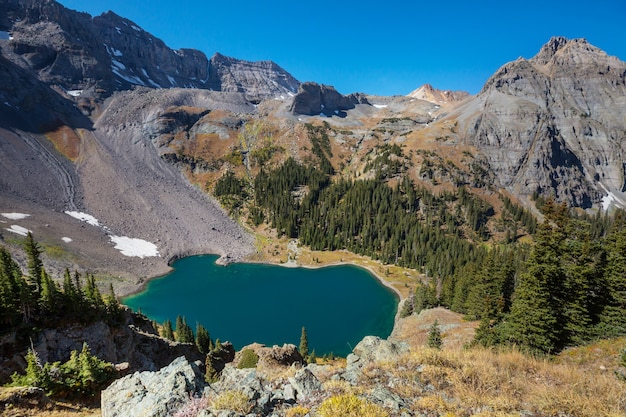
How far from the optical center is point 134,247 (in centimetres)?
9388

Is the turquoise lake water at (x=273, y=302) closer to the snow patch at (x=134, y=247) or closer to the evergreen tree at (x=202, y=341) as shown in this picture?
the evergreen tree at (x=202, y=341)

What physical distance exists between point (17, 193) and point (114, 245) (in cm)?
3410

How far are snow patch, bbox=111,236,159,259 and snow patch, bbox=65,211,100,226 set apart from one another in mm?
9967

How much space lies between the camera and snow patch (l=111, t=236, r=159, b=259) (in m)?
90.7

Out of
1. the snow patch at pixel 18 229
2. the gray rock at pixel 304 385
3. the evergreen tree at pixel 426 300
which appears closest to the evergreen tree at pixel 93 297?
the gray rock at pixel 304 385

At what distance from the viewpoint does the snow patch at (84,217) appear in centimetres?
9650

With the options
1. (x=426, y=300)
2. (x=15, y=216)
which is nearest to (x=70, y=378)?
(x=426, y=300)

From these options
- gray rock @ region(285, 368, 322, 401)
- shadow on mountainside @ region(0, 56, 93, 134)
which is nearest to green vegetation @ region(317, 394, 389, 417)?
gray rock @ region(285, 368, 322, 401)

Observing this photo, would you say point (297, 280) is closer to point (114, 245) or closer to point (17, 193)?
point (114, 245)

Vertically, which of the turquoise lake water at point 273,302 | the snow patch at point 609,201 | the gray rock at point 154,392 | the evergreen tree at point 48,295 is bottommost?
the turquoise lake water at point 273,302

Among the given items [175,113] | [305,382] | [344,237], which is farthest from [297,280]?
[175,113]

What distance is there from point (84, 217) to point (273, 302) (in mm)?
69490

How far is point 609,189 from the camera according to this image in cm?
17338

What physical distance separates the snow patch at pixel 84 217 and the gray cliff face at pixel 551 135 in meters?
Answer: 168
